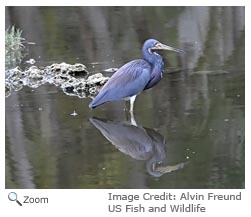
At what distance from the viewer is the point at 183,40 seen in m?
9.78

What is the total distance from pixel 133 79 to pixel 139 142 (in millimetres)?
1045

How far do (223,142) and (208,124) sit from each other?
0.44m

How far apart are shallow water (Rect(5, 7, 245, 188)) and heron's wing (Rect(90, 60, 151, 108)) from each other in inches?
6.6

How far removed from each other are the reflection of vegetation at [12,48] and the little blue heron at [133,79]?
8.06ft

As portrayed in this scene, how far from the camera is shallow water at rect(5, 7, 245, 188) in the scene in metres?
5.76

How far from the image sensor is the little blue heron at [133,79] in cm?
714

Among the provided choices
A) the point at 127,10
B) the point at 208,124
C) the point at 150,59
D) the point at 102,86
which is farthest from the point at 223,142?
the point at 127,10

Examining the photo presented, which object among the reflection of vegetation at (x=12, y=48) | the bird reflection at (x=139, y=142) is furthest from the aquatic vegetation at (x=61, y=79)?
the bird reflection at (x=139, y=142)

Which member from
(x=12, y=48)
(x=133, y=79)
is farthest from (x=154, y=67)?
(x=12, y=48)

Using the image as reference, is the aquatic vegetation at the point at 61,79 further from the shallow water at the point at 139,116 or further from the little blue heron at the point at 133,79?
the little blue heron at the point at 133,79

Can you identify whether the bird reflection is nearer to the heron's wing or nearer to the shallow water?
the shallow water

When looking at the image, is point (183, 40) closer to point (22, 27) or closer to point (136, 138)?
point (22, 27)
